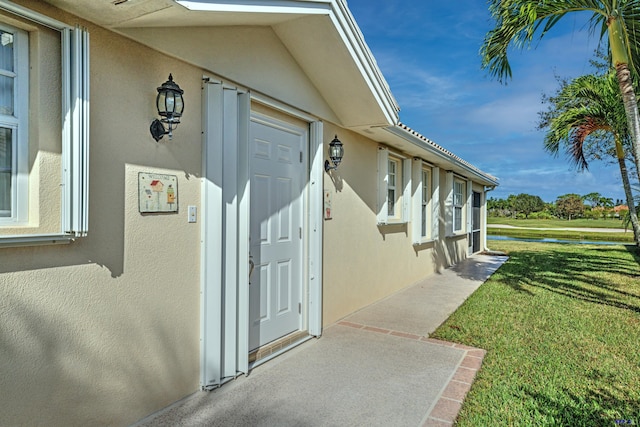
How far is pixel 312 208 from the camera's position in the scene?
539cm

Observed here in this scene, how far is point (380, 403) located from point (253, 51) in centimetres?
379

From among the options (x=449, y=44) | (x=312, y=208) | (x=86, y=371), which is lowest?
(x=86, y=371)

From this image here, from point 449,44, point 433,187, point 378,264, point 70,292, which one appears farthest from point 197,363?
point 449,44

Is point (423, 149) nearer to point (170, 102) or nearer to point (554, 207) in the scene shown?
point (170, 102)

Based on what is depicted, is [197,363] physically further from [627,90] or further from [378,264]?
[627,90]

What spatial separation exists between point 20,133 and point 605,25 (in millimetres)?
8136

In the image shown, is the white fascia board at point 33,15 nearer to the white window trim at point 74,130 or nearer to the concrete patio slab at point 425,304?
the white window trim at point 74,130

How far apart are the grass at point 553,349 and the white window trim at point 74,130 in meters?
3.32

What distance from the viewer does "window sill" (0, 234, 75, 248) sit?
2.28 m

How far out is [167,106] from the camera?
126 inches

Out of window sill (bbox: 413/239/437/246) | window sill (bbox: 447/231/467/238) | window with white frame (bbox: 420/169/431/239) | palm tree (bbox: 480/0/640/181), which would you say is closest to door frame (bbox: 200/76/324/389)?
palm tree (bbox: 480/0/640/181)

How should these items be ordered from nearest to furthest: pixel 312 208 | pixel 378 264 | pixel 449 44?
1. pixel 312 208
2. pixel 378 264
3. pixel 449 44

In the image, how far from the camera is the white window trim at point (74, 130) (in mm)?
2535

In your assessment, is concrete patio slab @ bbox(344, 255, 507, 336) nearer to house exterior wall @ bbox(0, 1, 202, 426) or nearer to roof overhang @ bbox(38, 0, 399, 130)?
roof overhang @ bbox(38, 0, 399, 130)
